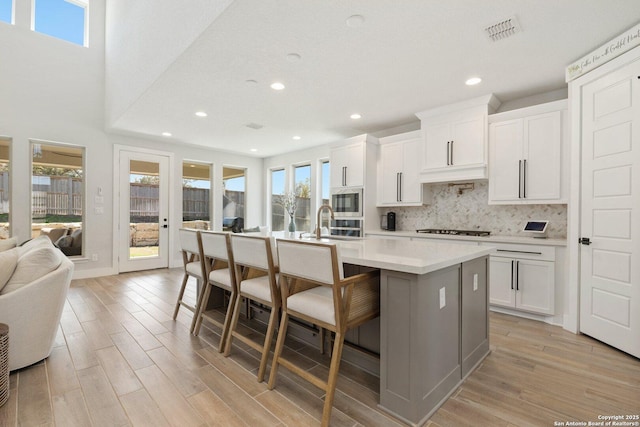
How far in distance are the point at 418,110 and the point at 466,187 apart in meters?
1.25

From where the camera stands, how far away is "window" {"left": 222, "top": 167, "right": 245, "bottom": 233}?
22.7ft

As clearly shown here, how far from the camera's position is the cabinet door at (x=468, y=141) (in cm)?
362

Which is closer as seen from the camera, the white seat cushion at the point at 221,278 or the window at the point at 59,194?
the white seat cushion at the point at 221,278

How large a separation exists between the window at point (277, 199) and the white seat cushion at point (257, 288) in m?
4.81

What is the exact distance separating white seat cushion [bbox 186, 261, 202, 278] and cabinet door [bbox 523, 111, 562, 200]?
11.8ft

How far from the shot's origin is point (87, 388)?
192 cm

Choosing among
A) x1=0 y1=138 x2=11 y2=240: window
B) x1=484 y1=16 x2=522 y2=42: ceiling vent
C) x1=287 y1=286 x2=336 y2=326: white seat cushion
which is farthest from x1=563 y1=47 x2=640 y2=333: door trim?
x1=0 y1=138 x2=11 y2=240: window

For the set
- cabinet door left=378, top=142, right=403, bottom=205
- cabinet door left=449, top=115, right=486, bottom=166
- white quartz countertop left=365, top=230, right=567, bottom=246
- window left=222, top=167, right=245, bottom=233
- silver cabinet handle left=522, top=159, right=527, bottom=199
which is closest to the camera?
white quartz countertop left=365, top=230, right=567, bottom=246

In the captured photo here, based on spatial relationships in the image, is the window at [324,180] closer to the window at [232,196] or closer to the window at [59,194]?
the window at [232,196]

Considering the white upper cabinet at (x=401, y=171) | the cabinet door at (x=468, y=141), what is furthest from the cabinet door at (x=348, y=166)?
the cabinet door at (x=468, y=141)

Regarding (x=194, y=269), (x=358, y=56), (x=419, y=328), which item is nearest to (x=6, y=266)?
(x=194, y=269)

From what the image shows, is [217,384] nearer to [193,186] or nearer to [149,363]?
[149,363]

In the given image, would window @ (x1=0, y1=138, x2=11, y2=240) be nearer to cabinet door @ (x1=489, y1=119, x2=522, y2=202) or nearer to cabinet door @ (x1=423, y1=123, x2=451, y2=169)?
cabinet door @ (x1=423, y1=123, x2=451, y2=169)

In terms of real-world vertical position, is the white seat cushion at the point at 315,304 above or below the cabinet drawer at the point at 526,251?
below
